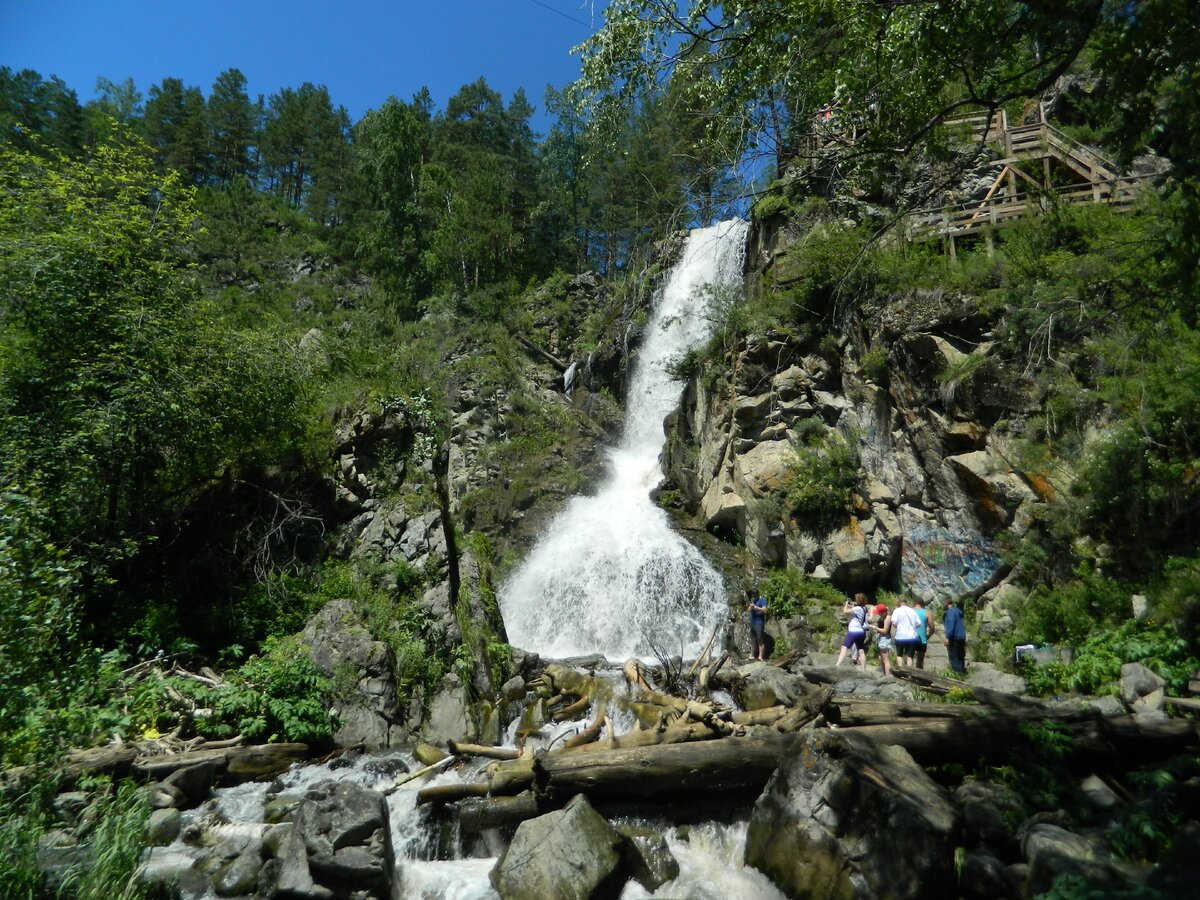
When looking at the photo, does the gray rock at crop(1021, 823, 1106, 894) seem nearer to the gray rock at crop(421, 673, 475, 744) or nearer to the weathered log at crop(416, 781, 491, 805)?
the weathered log at crop(416, 781, 491, 805)

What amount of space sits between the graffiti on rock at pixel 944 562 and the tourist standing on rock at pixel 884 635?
111 centimetres

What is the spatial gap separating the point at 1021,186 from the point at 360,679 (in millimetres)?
18213

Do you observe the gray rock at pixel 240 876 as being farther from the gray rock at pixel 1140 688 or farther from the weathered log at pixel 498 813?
the gray rock at pixel 1140 688

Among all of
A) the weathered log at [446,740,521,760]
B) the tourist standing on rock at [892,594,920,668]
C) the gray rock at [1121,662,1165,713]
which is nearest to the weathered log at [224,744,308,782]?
the weathered log at [446,740,521,760]

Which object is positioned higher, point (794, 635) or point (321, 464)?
point (321, 464)

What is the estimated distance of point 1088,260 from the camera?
1130 centimetres

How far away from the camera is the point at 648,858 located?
656cm

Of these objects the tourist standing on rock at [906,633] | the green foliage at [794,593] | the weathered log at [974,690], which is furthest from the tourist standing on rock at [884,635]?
the green foliage at [794,593]

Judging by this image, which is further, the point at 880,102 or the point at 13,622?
Answer: the point at 880,102

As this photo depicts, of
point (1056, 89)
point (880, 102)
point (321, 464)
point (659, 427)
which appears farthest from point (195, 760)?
point (1056, 89)

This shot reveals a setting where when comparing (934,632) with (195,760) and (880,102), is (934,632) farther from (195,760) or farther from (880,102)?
(195,760)

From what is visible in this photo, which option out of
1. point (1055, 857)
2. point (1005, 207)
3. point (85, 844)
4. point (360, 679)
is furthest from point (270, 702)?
point (1005, 207)

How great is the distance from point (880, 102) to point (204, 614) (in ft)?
41.7

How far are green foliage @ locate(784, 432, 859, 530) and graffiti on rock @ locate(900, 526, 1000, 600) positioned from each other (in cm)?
161
